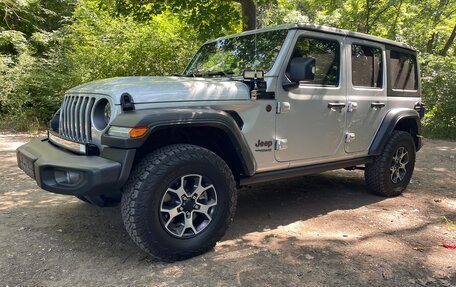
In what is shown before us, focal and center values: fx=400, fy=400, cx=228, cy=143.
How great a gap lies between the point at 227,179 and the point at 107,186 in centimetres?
97

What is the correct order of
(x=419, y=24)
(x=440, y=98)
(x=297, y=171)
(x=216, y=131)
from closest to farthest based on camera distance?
(x=216, y=131), (x=297, y=171), (x=440, y=98), (x=419, y=24)

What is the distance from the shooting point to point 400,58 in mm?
5340

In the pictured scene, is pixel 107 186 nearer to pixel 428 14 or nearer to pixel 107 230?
pixel 107 230

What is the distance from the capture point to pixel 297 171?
4.04 meters

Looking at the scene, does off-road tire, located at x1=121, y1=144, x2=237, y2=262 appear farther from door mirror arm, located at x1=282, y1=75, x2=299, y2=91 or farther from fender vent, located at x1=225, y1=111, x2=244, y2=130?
door mirror arm, located at x1=282, y1=75, x2=299, y2=91

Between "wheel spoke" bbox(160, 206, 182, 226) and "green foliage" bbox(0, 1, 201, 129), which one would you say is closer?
"wheel spoke" bbox(160, 206, 182, 226)

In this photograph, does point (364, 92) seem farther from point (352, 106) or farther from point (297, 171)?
point (297, 171)

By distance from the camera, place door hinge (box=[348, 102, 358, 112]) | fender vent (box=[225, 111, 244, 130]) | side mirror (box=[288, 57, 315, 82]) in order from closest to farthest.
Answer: fender vent (box=[225, 111, 244, 130]), side mirror (box=[288, 57, 315, 82]), door hinge (box=[348, 102, 358, 112])

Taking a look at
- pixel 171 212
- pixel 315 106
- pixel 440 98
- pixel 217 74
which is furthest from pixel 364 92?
pixel 440 98

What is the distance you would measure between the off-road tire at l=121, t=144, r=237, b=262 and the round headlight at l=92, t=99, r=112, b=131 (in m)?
0.45

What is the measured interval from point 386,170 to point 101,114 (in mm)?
3535

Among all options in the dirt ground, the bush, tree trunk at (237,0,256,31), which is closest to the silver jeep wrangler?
the dirt ground

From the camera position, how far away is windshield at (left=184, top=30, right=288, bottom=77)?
3932 mm

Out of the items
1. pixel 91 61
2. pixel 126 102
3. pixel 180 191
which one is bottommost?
pixel 180 191
